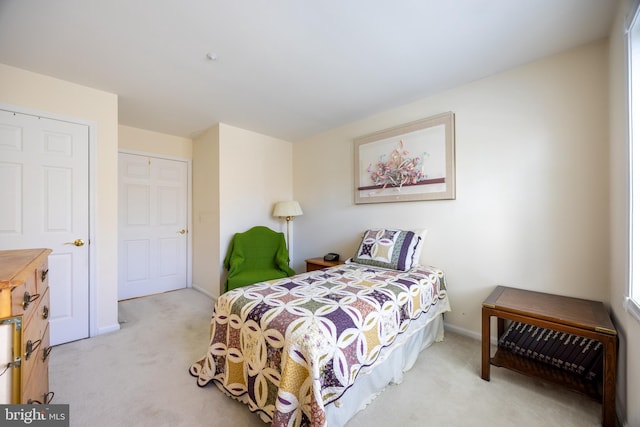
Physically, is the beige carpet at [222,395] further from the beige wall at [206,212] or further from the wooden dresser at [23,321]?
the beige wall at [206,212]

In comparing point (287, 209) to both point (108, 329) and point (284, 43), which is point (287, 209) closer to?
point (284, 43)

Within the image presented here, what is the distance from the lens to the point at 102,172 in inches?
99.4

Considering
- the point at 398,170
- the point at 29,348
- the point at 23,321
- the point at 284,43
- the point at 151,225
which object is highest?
the point at 284,43

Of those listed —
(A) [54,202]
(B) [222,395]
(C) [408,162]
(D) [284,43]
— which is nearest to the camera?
(B) [222,395]

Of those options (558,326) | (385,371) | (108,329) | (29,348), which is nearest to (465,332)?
(558,326)

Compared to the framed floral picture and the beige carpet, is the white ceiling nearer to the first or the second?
the framed floral picture

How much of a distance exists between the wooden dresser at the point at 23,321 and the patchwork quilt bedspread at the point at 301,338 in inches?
32.8

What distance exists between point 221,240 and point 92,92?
204 cm

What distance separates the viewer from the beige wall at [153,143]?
3.50m

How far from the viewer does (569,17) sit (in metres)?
1.62

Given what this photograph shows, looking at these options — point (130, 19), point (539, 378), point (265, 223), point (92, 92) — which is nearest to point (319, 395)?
point (539, 378)

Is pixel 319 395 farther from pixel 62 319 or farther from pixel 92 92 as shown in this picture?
pixel 92 92

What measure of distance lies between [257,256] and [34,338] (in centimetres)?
245

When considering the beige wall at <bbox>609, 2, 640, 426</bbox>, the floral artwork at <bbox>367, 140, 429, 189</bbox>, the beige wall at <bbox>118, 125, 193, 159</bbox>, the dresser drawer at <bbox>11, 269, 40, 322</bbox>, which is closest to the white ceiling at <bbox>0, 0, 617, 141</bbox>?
the beige wall at <bbox>609, 2, 640, 426</bbox>
